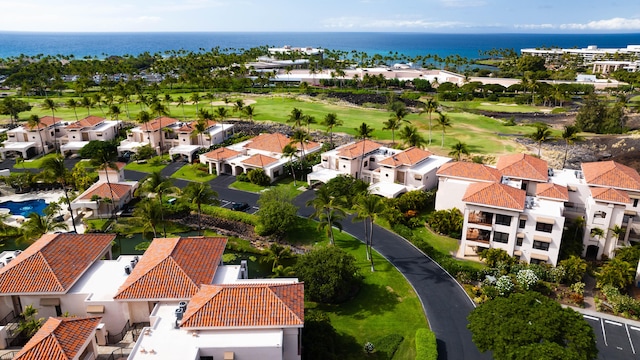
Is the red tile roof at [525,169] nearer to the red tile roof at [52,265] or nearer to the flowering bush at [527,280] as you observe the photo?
the flowering bush at [527,280]

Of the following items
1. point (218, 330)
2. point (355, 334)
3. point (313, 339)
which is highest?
point (218, 330)

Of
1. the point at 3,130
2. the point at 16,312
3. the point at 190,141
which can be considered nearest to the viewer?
the point at 16,312

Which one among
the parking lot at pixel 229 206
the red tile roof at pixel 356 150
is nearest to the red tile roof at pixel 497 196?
the red tile roof at pixel 356 150

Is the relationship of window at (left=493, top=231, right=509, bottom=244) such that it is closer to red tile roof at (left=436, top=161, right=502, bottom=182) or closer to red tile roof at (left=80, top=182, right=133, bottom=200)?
red tile roof at (left=436, top=161, right=502, bottom=182)

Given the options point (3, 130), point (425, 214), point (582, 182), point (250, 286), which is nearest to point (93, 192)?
point (250, 286)

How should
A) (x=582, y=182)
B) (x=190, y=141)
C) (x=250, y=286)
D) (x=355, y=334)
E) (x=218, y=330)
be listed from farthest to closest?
(x=190, y=141)
(x=582, y=182)
(x=355, y=334)
(x=250, y=286)
(x=218, y=330)

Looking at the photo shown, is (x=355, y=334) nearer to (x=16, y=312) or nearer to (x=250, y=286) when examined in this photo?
(x=250, y=286)

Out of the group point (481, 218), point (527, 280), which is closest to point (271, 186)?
point (481, 218)

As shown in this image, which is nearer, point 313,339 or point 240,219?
point 313,339
